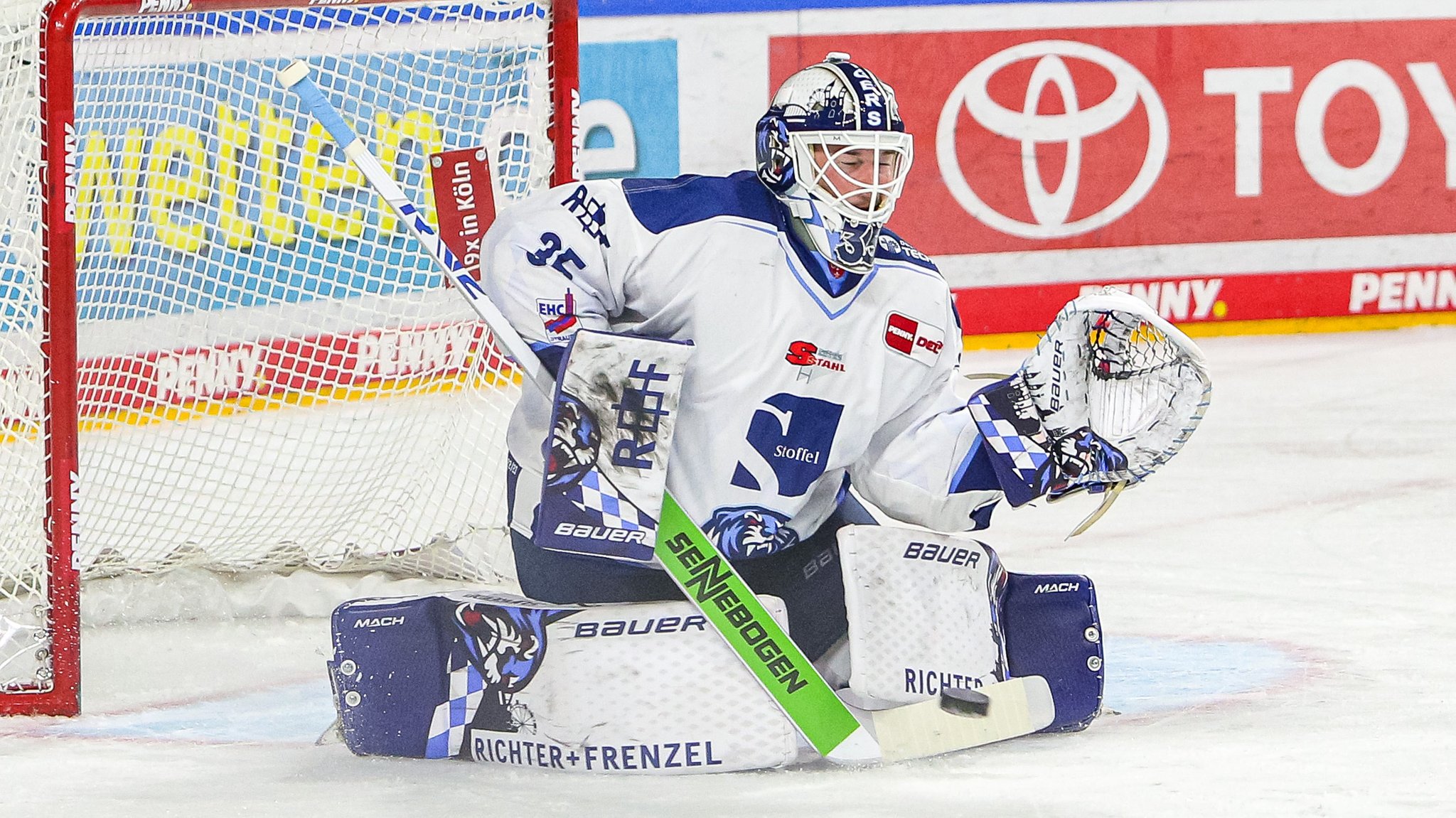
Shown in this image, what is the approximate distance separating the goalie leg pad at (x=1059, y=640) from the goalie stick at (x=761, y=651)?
0.52 feet

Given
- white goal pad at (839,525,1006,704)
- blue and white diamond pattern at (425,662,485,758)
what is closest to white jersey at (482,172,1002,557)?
white goal pad at (839,525,1006,704)

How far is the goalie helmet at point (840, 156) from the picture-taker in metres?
2.55

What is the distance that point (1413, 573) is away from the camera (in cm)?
374

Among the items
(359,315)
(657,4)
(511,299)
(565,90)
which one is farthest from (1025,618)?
(657,4)

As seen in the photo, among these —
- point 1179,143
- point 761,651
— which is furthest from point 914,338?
point 1179,143

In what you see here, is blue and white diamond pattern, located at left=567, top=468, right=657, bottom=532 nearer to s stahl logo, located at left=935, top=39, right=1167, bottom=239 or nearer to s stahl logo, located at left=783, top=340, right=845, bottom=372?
s stahl logo, located at left=783, top=340, right=845, bottom=372

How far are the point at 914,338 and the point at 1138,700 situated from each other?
690mm

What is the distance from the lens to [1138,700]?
290cm

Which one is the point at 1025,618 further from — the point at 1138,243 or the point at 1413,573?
the point at 1138,243

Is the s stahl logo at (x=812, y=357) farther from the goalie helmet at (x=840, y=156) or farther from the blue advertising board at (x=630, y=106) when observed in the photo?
the blue advertising board at (x=630, y=106)

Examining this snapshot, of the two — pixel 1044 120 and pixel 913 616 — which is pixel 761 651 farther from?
pixel 1044 120

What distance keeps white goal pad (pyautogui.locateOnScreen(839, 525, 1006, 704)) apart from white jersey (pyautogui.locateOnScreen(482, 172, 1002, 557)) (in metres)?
0.13

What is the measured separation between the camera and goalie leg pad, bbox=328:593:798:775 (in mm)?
2463

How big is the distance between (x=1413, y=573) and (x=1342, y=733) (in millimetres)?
1232
